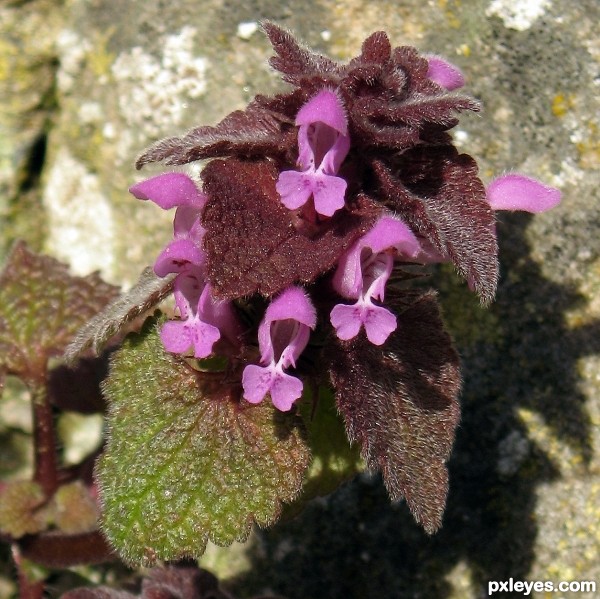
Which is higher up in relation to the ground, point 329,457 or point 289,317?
point 289,317


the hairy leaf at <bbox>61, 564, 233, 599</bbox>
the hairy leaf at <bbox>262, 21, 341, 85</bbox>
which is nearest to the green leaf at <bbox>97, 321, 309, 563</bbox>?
the hairy leaf at <bbox>61, 564, 233, 599</bbox>

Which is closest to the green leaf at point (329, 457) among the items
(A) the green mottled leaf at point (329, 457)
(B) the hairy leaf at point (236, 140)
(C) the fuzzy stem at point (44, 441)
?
(A) the green mottled leaf at point (329, 457)

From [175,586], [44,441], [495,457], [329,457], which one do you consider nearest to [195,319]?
[329,457]

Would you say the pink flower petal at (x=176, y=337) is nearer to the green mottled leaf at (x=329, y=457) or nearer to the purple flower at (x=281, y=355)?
the purple flower at (x=281, y=355)

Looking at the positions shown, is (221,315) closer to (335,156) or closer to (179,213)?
(179,213)

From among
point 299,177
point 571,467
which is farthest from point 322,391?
point 571,467

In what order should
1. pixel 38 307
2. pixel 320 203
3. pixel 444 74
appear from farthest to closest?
pixel 38 307
pixel 444 74
pixel 320 203

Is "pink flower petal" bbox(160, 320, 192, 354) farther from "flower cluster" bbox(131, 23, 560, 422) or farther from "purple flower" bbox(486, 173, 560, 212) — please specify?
"purple flower" bbox(486, 173, 560, 212)
